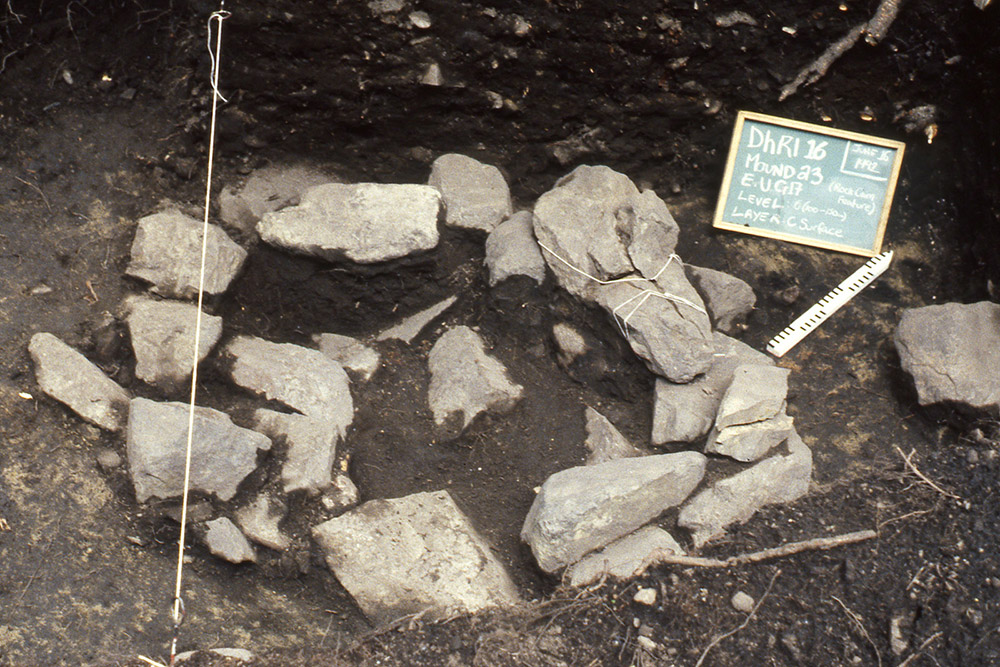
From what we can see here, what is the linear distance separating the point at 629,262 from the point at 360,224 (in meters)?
0.93

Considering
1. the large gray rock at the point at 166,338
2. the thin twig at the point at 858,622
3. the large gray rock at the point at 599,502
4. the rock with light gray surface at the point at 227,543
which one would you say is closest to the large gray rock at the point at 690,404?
the large gray rock at the point at 599,502

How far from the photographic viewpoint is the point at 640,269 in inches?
121

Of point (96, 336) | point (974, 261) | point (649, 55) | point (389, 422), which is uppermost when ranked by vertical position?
point (649, 55)

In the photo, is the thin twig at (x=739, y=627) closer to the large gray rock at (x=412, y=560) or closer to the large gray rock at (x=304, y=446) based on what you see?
the large gray rock at (x=412, y=560)

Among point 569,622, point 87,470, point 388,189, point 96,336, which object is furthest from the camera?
point 388,189

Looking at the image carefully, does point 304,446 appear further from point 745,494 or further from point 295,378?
point 745,494

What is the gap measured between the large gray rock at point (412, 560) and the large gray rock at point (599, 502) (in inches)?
6.6

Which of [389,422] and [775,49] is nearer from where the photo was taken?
[389,422]

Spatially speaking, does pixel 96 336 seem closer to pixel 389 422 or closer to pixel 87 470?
pixel 87 470

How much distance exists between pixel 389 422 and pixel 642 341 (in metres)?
0.89

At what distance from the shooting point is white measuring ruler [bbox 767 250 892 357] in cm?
328

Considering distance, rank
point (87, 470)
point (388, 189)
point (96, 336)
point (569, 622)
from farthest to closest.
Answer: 1. point (388, 189)
2. point (96, 336)
3. point (87, 470)
4. point (569, 622)

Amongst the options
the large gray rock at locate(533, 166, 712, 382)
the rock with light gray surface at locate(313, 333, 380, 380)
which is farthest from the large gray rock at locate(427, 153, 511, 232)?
the rock with light gray surface at locate(313, 333, 380, 380)

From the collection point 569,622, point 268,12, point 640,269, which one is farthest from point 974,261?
point 268,12
